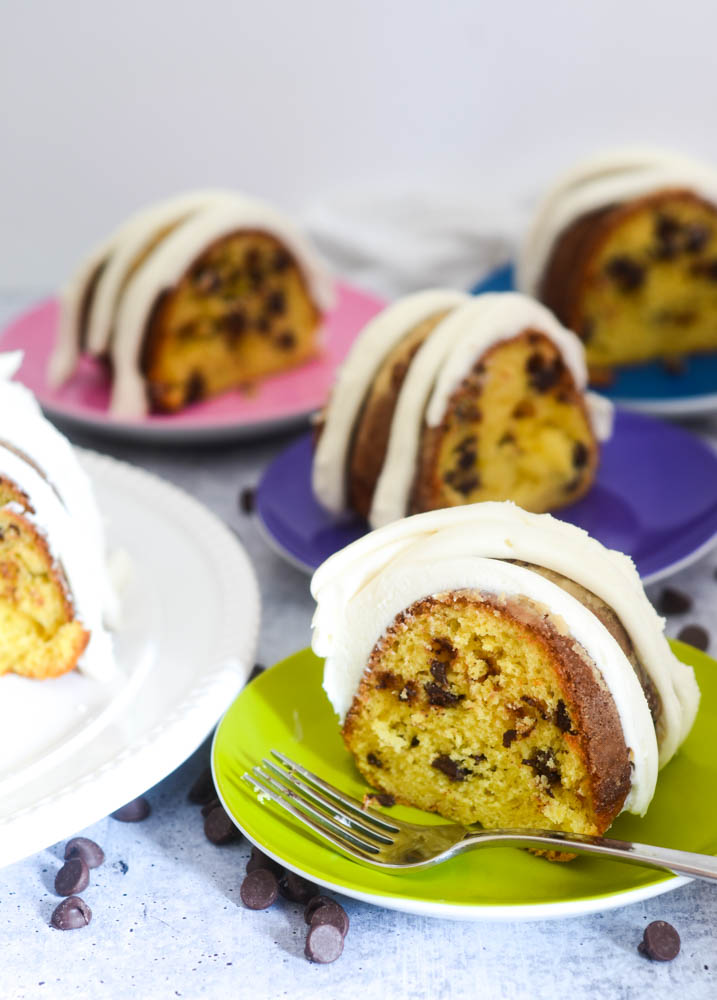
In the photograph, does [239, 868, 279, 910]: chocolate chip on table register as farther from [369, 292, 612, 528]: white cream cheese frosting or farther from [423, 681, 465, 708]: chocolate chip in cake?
[369, 292, 612, 528]: white cream cheese frosting

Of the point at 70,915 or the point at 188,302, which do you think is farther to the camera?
the point at 188,302

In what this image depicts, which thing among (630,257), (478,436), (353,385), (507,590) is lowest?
(630,257)

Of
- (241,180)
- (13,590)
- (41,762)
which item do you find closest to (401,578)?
(41,762)

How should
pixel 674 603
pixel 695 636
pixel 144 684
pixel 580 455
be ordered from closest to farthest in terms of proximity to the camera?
pixel 144 684
pixel 695 636
pixel 674 603
pixel 580 455

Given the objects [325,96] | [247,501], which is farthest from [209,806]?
[325,96]

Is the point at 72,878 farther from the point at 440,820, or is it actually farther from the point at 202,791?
the point at 440,820

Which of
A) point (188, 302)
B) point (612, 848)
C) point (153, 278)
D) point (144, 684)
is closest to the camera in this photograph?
point (612, 848)

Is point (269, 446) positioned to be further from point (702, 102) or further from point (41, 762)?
point (702, 102)
